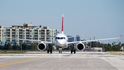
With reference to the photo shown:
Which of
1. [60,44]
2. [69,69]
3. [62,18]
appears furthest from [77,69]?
[62,18]

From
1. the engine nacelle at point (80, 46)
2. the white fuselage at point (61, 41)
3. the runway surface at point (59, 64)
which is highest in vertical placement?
the white fuselage at point (61, 41)

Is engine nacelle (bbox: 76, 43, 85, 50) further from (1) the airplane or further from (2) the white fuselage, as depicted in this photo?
(2) the white fuselage

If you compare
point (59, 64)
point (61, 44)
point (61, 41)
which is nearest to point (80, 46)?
point (61, 44)

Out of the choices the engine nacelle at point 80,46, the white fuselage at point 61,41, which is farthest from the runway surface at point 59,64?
the engine nacelle at point 80,46

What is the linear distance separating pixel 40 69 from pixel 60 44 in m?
40.5

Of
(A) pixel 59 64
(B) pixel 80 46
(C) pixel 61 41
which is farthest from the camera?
(B) pixel 80 46

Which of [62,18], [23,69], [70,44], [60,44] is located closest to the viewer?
[23,69]

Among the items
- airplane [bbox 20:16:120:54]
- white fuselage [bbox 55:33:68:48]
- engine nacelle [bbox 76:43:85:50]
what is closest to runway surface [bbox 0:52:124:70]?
white fuselage [bbox 55:33:68:48]

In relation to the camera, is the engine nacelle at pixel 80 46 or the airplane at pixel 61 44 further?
the engine nacelle at pixel 80 46

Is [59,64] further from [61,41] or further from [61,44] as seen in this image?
[61,44]

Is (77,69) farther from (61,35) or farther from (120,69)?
(61,35)

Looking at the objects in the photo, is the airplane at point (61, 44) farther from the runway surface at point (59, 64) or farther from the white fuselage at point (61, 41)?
the runway surface at point (59, 64)

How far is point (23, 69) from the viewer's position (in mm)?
23484

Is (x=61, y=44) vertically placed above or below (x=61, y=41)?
below
